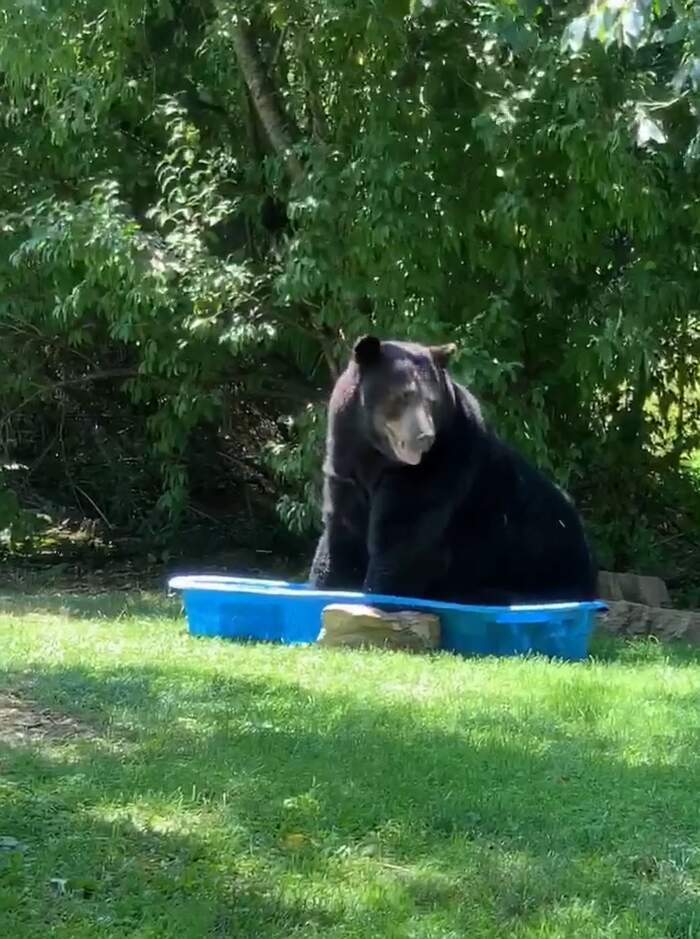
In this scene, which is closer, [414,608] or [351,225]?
[414,608]

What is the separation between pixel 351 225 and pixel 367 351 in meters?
2.15

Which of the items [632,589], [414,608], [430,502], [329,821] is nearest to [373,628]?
[414,608]

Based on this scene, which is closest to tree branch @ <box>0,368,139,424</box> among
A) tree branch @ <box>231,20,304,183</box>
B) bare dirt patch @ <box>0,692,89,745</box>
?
tree branch @ <box>231,20,304,183</box>

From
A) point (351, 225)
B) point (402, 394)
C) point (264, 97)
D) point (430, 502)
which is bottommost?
point (430, 502)

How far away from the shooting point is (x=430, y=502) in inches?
355

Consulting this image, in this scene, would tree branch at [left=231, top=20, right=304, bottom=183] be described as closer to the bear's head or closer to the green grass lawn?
the bear's head

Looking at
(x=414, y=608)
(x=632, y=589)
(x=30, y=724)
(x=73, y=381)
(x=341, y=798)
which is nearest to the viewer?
(x=341, y=798)

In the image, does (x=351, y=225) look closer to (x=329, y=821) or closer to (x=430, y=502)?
(x=430, y=502)

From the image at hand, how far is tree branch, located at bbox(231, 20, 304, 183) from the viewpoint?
11.8m

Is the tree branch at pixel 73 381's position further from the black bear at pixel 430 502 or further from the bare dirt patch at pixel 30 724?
the bare dirt patch at pixel 30 724

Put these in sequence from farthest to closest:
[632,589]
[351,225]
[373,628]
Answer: [632,589] < [351,225] < [373,628]

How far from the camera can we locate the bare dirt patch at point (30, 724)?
5883 millimetres

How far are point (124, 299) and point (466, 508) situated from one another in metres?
3.46

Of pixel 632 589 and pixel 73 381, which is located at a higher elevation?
pixel 73 381
